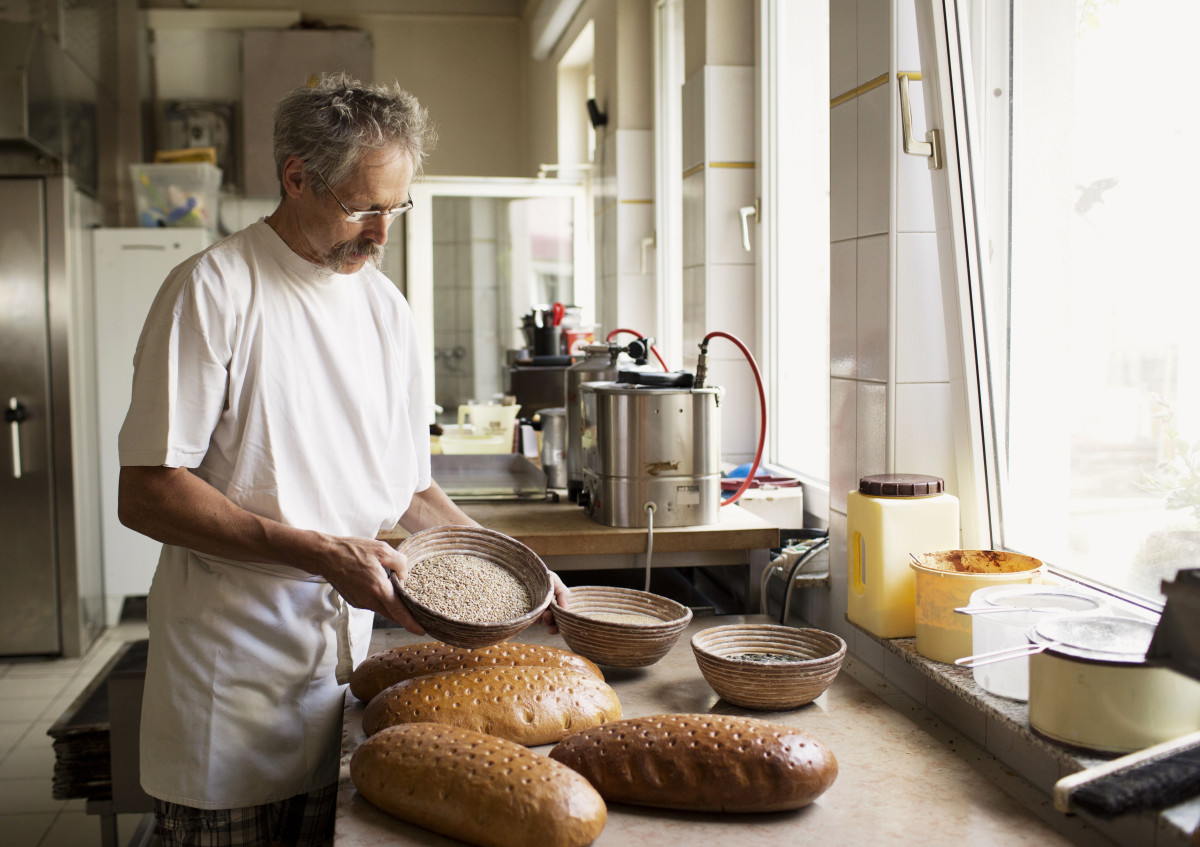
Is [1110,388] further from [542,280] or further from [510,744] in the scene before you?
[542,280]

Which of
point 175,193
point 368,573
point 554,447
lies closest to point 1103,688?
point 368,573

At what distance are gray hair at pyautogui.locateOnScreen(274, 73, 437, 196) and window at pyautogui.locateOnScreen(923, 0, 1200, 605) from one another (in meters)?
0.84

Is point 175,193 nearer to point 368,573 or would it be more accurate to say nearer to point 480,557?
point 480,557

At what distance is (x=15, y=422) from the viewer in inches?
173

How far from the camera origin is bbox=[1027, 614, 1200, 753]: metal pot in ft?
3.52

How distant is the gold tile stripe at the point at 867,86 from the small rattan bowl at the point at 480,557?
0.99 m

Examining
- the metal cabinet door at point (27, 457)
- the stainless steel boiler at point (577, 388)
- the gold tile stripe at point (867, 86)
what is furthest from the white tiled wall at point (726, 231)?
the metal cabinet door at point (27, 457)

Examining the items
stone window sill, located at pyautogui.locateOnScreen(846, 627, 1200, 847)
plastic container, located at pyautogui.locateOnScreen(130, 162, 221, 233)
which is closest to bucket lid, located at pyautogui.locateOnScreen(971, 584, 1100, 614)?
stone window sill, located at pyautogui.locateOnScreen(846, 627, 1200, 847)

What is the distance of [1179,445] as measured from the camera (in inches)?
52.1

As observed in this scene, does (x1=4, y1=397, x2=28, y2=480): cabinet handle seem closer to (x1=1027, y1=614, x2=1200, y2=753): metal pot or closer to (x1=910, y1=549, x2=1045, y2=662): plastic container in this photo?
(x1=910, y1=549, x2=1045, y2=662): plastic container

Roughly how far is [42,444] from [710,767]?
4.18 metres

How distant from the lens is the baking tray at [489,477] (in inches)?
101

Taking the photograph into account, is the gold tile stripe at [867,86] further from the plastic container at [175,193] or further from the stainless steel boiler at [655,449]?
the plastic container at [175,193]

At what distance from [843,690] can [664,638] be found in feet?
0.92
